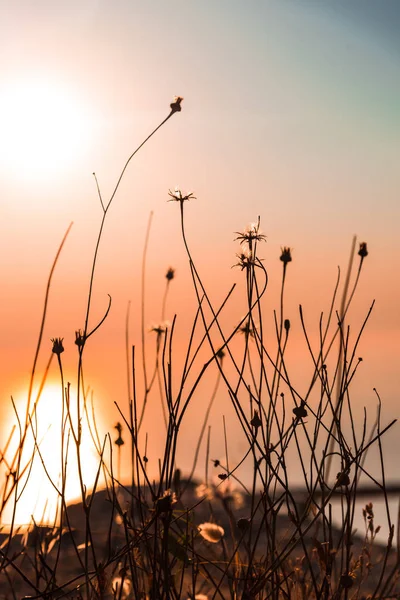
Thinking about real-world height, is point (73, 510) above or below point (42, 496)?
below

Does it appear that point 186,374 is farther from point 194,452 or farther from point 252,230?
point 194,452

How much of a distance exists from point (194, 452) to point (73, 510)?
261 centimetres

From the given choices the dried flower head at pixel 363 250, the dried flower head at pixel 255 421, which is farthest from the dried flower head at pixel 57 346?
the dried flower head at pixel 363 250

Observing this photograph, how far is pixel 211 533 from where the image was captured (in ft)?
5.34

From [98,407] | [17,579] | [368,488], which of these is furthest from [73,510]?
[98,407]

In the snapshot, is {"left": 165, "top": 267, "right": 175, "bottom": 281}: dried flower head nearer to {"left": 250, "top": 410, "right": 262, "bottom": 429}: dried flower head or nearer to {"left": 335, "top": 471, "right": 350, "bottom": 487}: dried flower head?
{"left": 250, "top": 410, "right": 262, "bottom": 429}: dried flower head

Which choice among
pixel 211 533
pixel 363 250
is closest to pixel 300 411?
pixel 211 533

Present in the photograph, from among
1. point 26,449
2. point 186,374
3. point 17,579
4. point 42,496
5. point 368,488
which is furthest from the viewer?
point 17,579

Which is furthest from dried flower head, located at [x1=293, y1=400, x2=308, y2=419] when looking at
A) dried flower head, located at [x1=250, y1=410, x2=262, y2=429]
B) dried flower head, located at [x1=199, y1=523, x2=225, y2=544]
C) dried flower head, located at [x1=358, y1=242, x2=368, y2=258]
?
dried flower head, located at [x1=358, y1=242, x2=368, y2=258]

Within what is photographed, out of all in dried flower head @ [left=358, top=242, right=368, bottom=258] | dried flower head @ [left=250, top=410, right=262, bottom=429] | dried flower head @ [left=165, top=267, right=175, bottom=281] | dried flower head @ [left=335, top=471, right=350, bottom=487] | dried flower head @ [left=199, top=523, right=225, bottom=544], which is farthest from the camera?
dried flower head @ [left=165, top=267, right=175, bottom=281]

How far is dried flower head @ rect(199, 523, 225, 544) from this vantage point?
1.59 meters

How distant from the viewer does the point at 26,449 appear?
1.67 metres

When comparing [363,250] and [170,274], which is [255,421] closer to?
[363,250]

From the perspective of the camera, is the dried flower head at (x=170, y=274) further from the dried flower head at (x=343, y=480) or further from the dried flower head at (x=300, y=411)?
the dried flower head at (x=343, y=480)
